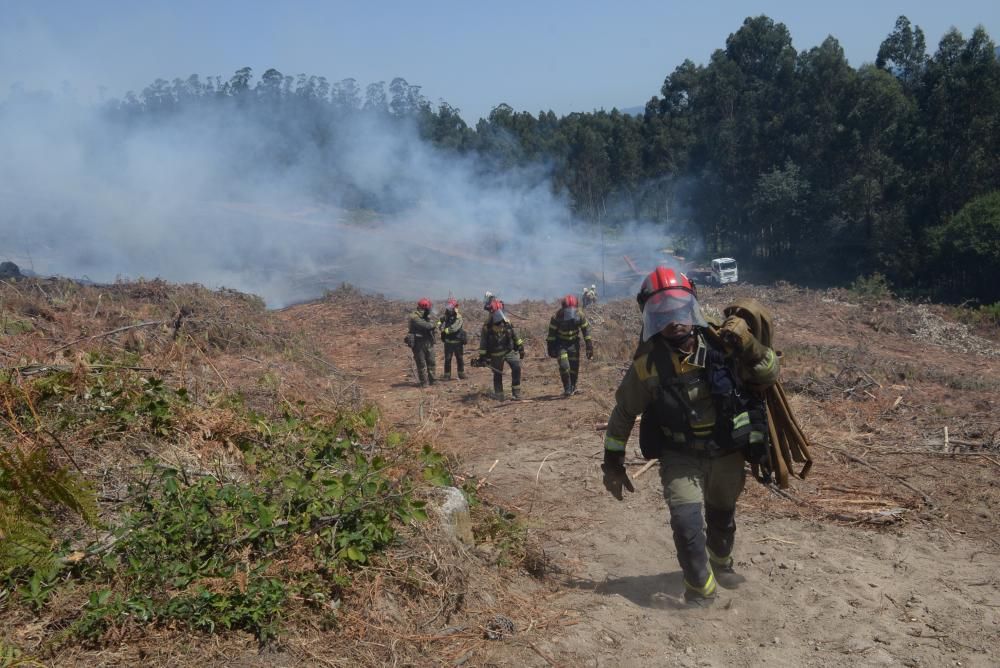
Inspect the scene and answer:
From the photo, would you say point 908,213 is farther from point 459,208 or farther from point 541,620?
point 541,620

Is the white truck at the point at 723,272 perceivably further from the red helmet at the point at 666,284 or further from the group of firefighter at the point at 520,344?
the red helmet at the point at 666,284

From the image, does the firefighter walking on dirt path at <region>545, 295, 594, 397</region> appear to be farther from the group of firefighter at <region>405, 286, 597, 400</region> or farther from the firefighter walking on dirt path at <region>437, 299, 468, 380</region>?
the firefighter walking on dirt path at <region>437, 299, 468, 380</region>

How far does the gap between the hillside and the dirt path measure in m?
0.02

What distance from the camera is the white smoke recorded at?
3628 cm

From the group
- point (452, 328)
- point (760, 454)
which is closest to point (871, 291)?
point (452, 328)

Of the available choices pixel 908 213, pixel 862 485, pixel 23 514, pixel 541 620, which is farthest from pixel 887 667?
pixel 908 213

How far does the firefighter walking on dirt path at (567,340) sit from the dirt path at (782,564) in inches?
97.7

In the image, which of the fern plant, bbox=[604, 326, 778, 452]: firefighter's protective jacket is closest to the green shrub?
bbox=[604, 326, 778, 452]: firefighter's protective jacket

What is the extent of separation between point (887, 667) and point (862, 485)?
2.84 meters

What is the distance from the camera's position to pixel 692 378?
Answer: 4.48 m

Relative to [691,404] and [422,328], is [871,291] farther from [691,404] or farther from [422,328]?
[691,404]

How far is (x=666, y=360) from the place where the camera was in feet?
14.8

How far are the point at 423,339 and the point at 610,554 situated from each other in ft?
29.2

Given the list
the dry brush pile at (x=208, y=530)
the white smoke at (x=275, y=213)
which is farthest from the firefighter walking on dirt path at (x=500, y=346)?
the white smoke at (x=275, y=213)
